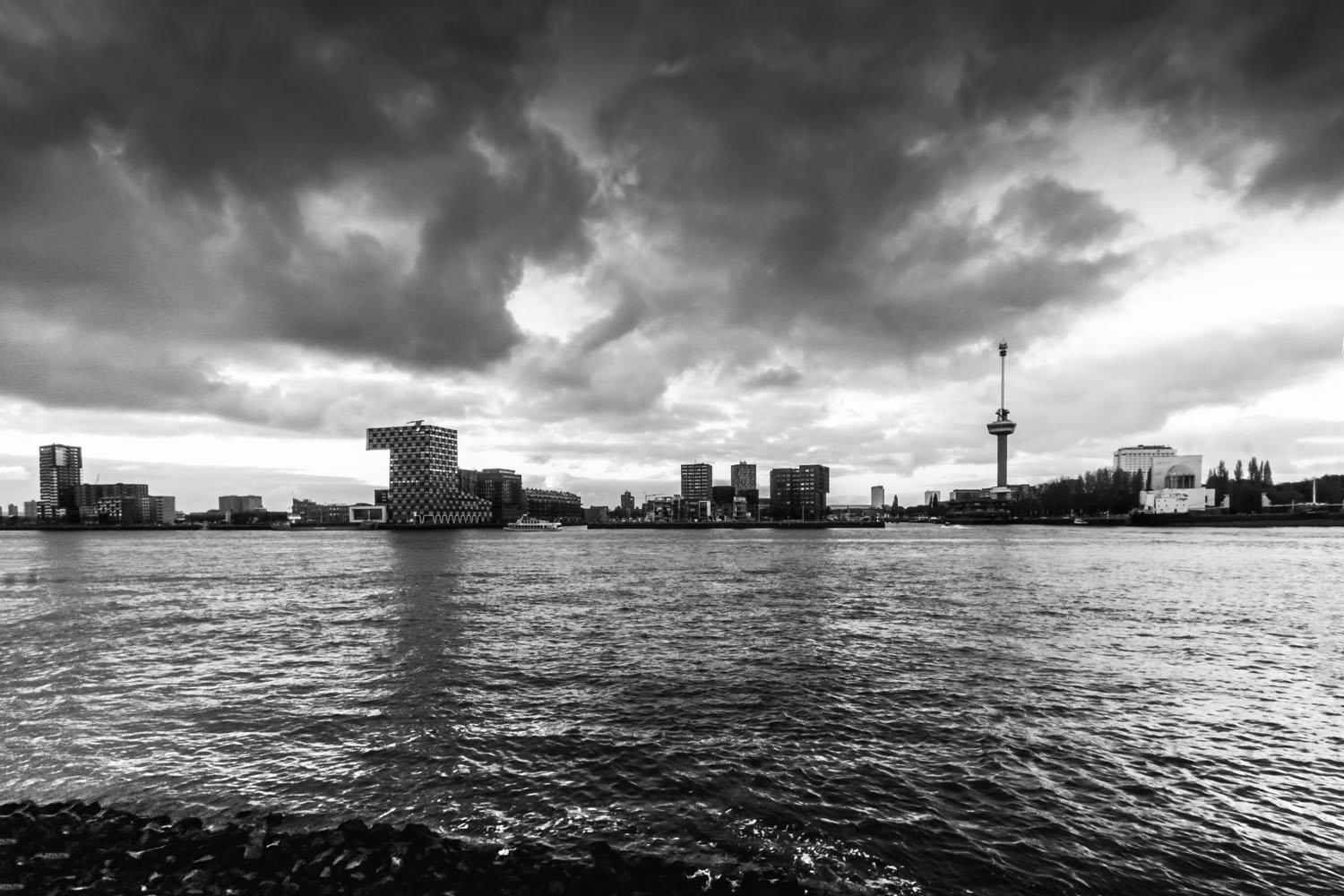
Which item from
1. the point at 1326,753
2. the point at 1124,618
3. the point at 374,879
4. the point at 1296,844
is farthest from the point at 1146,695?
the point at 374,879

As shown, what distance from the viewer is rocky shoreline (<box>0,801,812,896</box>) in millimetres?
9984

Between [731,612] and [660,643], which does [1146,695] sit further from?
[731,612]

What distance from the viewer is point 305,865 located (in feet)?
34.5

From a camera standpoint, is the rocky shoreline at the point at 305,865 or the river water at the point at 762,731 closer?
the rocky shoreline at the point at 305,865

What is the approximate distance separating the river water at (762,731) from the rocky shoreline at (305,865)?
79cm

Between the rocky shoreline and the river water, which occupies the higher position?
the rocky shoreline

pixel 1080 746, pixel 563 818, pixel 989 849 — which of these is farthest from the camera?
pixel 1080 746

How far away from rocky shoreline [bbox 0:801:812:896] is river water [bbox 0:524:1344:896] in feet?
2.58

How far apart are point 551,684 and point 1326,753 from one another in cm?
2189

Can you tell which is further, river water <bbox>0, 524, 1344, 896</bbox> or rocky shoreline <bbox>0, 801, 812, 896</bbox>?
river water <bbox>0, 524, 1344, 896</bbox>

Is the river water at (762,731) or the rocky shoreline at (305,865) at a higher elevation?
the rocky shoreline at (305,865)

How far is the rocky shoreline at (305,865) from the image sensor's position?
998 cm

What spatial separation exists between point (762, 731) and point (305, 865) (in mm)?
11303

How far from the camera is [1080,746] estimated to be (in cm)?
1628
